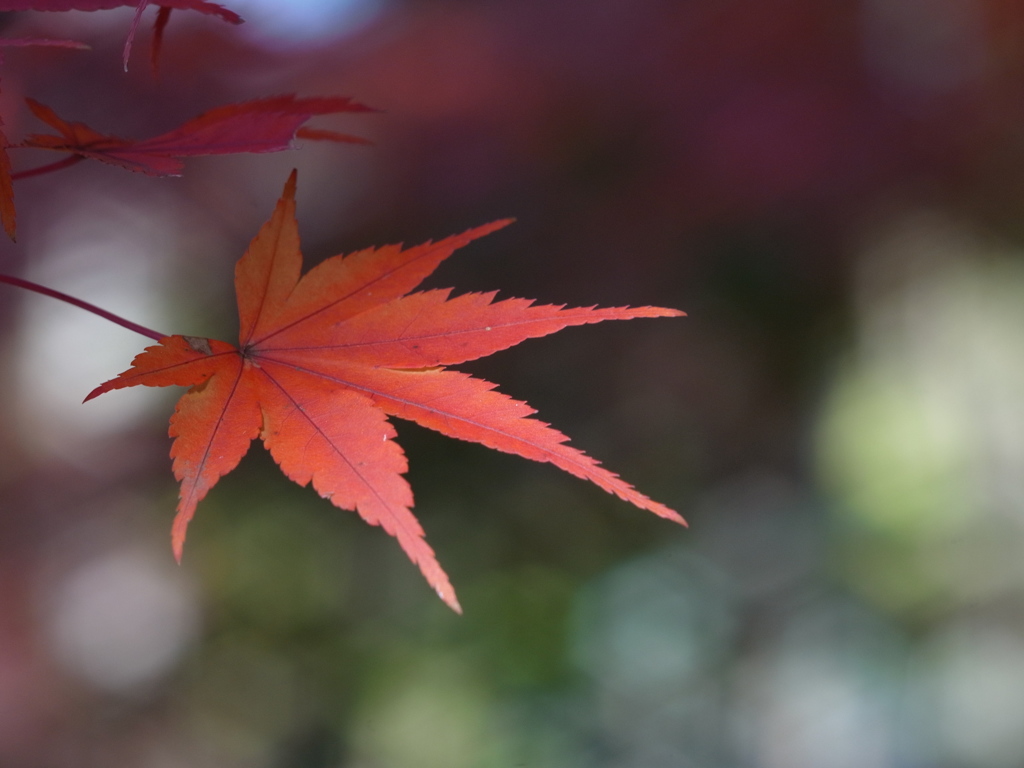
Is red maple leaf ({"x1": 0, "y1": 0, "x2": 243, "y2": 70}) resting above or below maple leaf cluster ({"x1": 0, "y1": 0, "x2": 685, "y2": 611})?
above

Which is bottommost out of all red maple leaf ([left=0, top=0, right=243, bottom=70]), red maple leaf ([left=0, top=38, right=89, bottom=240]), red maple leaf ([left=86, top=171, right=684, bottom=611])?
red maple leaf ([left=86, top=171, right=684, bottom=611])

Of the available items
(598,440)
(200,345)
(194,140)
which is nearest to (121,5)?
(194,140)

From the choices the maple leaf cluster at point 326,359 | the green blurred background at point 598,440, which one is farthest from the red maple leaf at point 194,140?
the green blurred background at point 598,440

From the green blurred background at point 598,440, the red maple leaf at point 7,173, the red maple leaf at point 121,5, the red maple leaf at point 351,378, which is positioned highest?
the red maple leaf at point 121,5

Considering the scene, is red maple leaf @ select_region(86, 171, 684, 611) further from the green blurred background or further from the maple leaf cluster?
the green blurred background

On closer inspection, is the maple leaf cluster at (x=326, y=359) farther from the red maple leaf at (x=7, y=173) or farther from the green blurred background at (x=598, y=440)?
the green blurred background at (x=598, y=440)

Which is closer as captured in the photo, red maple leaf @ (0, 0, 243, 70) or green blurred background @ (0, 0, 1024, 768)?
red maple leaf @ (0, 0, 243, 70)

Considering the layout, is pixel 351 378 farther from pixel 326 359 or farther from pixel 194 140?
pixel 194 140

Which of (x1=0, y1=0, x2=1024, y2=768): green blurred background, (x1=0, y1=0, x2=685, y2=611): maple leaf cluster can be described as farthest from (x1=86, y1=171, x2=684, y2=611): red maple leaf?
(x1=0, y1=0, x2=1024, y2=768): green blurred background
